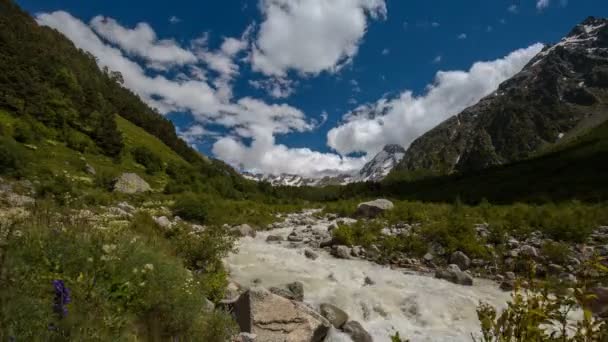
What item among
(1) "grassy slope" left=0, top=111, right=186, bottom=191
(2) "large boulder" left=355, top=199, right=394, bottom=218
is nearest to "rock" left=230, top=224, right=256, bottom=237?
(2) "large boulder" left=355, top=199, right=394, bottom=218

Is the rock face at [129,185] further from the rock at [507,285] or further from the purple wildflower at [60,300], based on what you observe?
Answer: the purple wildflower at [60,300]

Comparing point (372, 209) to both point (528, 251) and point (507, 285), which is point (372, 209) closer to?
point (528, 251)

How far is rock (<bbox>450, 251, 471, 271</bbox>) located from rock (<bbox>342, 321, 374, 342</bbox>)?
20.6 feet

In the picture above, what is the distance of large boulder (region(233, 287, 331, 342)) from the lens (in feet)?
18.0

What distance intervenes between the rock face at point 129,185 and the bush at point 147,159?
13.4 metres

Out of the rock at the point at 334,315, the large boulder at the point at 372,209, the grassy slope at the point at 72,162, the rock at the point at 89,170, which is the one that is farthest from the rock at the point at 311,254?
the rock at the point at 89,170

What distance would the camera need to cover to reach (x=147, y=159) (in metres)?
51.0

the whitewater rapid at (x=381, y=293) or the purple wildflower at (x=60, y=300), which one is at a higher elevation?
the purple wildflower at (x=60, y=300)

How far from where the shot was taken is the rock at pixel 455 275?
9.77m

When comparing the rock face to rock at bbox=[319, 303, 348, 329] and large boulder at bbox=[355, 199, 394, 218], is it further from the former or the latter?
rock at bbox=[319, 303, 348, 329]

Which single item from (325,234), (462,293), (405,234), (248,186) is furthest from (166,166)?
(462,293)

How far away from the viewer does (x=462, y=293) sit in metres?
8.93

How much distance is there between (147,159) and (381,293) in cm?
5001

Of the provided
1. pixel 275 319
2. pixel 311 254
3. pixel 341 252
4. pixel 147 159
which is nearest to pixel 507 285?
Answer: pixel 341 252
